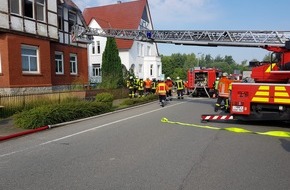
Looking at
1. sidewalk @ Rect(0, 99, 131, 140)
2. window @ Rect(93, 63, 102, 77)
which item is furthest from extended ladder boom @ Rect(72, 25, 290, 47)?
window @ Rect(93, 63, 102, 77)

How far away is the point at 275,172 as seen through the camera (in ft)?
18.9

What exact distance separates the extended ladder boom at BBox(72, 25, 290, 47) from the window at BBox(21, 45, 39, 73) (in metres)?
6.02

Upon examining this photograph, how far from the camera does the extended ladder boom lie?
1812cm

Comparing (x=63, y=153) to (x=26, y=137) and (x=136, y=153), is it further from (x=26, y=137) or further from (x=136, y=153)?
(x=26, y=137)

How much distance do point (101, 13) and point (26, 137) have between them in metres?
45.0

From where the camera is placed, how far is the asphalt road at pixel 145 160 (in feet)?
17.0

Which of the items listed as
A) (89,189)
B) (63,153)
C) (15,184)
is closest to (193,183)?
(89,189)

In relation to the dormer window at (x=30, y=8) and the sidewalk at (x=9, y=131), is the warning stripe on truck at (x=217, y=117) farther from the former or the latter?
the dormer window at (x=30, y=8)

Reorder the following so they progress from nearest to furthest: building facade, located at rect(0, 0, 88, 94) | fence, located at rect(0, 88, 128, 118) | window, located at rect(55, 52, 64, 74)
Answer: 1. fence, located at rect(0, 88, 128, 118)
2. building facade, located at rect(0, 0, 88, 94)
3. window, located at rect(55, 52, 64, 74)

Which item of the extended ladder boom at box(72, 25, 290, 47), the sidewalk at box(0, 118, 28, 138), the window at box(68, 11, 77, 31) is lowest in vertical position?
the sidewalk at box(0, 118, 28, 138)

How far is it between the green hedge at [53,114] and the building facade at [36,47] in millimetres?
7022

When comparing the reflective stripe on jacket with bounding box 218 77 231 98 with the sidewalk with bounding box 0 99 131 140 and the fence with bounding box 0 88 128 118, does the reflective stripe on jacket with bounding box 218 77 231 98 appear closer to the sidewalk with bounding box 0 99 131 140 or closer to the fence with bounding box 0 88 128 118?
the fence with bounding box 0 88 128 118

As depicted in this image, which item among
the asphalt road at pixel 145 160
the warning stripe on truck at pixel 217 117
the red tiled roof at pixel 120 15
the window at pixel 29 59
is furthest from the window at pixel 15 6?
the red tiled roof at pixel 120 15

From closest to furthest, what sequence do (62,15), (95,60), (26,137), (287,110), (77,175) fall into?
(77,175) < (26,137) < (287,110) < (62,15) < (95,60)
